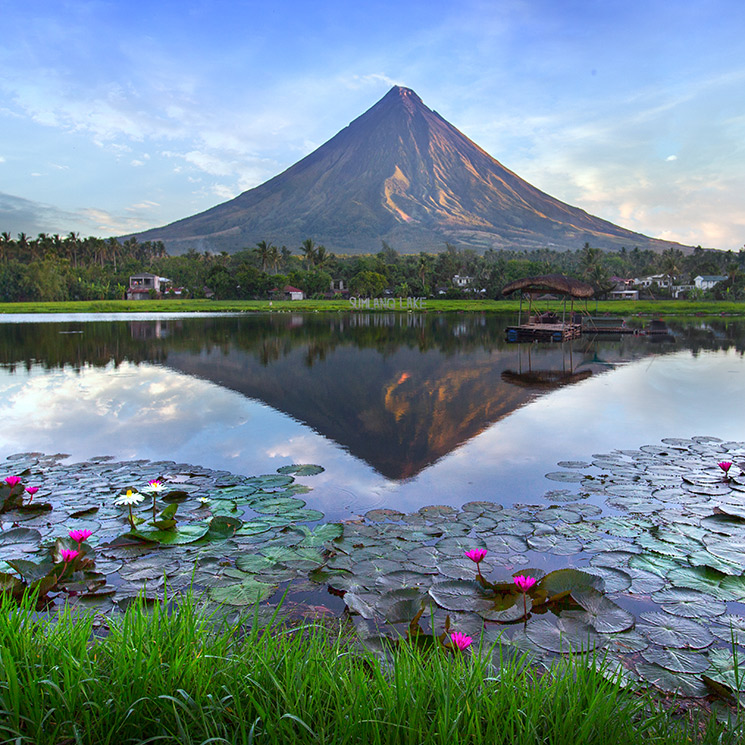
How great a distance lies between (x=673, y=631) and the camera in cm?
313

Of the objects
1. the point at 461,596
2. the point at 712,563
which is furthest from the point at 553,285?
the point at 461,596

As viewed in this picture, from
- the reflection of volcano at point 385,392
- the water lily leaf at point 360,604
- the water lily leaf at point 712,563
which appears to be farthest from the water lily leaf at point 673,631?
the reflection of volcano at point 385,392

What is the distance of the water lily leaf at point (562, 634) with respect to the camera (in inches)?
117

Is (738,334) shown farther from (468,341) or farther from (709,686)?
(709,686)

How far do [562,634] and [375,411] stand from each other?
7241mm

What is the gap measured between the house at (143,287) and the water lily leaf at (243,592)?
99.1 metres

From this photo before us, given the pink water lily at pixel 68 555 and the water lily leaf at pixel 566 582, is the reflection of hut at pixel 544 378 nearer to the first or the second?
the water lily leaf at pixel 566 582

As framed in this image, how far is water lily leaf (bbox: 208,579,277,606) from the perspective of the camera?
3428mm

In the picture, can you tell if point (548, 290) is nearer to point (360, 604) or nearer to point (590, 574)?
point (590, 574)

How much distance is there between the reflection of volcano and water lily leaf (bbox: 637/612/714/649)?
11.1 feet

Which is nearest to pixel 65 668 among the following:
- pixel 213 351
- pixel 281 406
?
pixel 281 406

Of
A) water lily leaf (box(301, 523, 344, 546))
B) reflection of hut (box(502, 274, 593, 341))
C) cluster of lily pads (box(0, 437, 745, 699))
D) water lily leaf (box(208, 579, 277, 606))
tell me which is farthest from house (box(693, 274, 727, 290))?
water lily leaf (box(208, 579, 277, 606))

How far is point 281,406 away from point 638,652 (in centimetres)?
841

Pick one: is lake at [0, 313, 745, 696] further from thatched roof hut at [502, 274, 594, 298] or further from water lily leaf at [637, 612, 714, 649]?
thatched roof hut at [502, 274, 594, 298]
